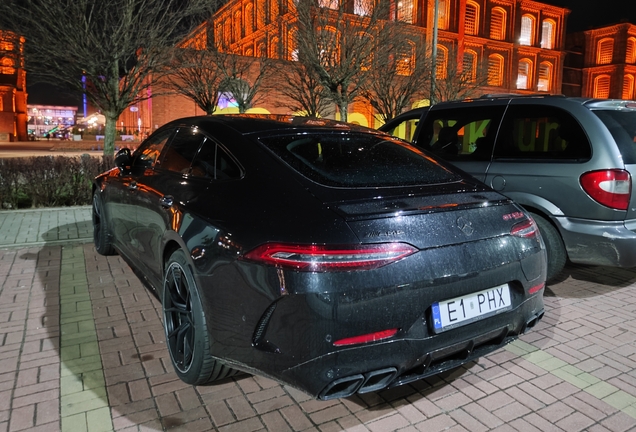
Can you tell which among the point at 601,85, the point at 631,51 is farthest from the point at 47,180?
the point at 631,51

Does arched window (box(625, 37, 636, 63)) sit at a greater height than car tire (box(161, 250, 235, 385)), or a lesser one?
greater

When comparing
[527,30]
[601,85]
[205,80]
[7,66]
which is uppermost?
[527,30]

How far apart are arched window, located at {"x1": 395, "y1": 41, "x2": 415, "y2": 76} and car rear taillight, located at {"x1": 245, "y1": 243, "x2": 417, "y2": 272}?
1628cm

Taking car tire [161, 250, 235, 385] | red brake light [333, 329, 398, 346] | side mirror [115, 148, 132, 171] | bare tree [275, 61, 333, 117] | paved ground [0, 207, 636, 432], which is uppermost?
bare tree [275, 61, 333, 117]

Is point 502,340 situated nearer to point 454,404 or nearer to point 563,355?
point 454,404

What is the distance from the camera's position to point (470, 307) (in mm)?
2510

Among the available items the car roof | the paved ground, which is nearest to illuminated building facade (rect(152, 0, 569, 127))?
the paved ground

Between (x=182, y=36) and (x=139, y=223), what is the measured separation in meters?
8.45

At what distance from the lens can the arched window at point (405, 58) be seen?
1771cm

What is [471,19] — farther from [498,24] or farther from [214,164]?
[214,164]

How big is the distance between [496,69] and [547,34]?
898 cm

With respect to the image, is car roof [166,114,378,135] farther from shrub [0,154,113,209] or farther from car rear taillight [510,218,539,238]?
shrub [0,154,113,209]

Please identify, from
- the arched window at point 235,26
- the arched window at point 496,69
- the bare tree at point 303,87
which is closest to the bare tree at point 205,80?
the bare tree at point 303,87

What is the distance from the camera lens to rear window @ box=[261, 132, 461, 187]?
2783 mm
